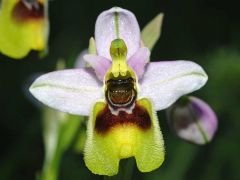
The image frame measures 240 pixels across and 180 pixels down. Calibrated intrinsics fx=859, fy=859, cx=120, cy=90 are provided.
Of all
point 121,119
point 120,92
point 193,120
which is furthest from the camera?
point 193,120

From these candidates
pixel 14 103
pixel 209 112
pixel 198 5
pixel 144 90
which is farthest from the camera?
pixel 198 5

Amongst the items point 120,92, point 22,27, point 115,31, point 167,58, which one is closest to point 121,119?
point 120,92

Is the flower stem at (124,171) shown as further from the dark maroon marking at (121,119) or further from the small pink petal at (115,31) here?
the small pink petal at (115,31)

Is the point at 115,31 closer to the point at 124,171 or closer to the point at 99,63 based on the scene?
the point at 99,63

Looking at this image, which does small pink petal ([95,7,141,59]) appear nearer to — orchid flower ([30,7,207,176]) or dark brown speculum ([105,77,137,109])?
orchid flower ([30,7,207,176])

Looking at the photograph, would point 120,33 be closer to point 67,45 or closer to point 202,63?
point 202,63

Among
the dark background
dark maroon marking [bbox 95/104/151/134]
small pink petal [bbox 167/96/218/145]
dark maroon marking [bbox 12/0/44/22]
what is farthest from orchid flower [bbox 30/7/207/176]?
the dark background

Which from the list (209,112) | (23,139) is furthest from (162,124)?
(209,112)
